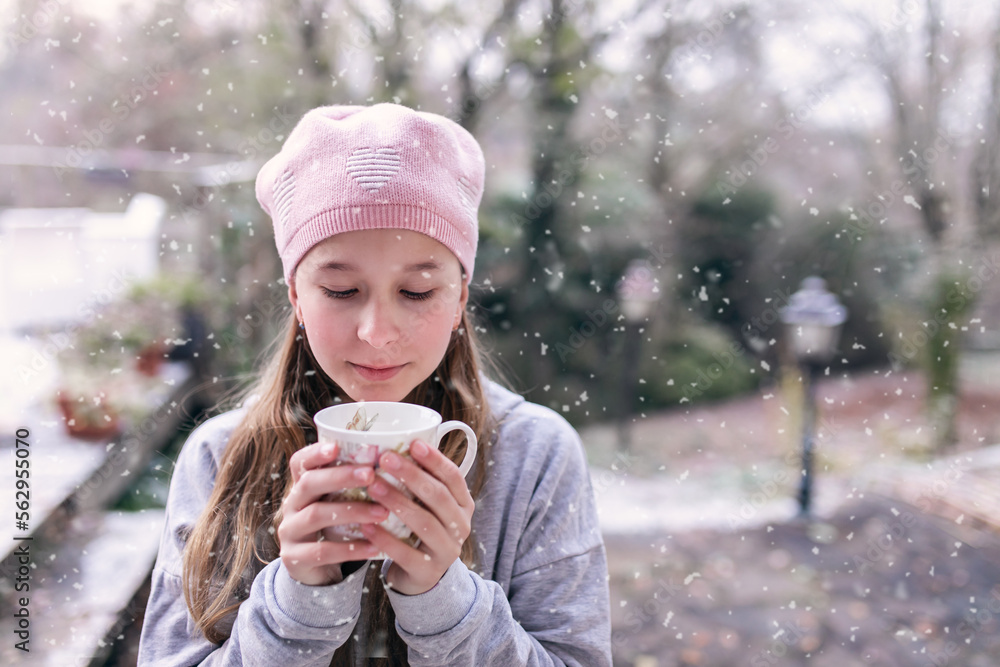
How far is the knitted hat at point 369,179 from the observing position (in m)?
0.88

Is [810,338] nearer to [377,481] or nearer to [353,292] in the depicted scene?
[353,292]

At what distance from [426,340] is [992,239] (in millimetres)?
5552

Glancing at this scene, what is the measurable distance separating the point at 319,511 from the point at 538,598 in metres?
0.45

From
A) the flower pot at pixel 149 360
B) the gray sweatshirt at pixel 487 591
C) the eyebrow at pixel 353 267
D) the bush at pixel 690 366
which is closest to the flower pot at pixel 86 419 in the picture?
the flower pot at pixel 149 360

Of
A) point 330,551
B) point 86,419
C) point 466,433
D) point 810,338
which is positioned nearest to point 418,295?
point 466,433

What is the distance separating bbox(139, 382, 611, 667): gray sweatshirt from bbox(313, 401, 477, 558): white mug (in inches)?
4.8

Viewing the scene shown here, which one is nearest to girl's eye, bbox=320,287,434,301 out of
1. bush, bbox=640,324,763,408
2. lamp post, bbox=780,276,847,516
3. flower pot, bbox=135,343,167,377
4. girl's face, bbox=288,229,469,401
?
girl's face, bbox=288,229,469,401

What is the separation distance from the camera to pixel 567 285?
5777 mm

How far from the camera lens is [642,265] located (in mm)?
5859

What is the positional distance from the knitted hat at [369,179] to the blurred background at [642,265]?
97cm

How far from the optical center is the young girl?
77cm

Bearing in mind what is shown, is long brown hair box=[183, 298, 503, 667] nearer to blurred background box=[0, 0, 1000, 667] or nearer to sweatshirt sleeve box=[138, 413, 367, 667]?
sweatshirt sleeve box=[138, 413, 367, 667]

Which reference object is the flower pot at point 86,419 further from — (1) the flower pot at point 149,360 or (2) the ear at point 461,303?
(2) the ear at point 461,303

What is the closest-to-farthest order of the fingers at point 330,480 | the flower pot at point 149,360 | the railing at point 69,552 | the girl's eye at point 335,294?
the fingers at point 330,480, the girl's eye at point 335,294, the railing at point 69,552, the flower pot at point 149,360
